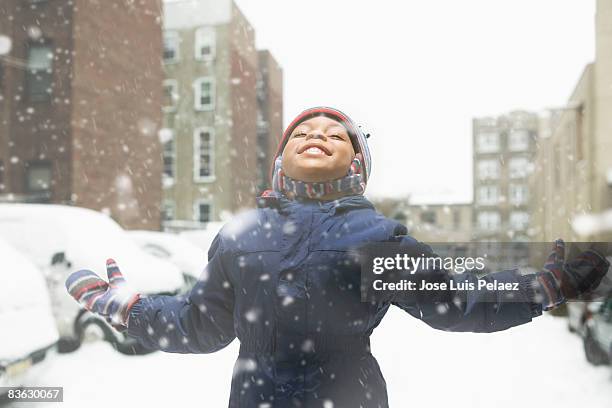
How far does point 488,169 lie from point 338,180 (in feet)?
80.4

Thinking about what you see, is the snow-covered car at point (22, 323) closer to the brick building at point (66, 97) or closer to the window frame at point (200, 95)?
the brick building at point (66, 97)

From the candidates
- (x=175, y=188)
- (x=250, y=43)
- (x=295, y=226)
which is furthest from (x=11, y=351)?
(x=175, y=188)

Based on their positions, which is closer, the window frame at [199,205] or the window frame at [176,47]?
the window frame at [199,205]

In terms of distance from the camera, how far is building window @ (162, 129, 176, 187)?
30.7ft

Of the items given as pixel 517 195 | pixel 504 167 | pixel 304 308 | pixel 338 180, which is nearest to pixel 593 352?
pixel 338 180

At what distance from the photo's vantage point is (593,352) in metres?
3.76

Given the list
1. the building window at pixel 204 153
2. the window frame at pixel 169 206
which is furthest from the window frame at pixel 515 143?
the window frame at pixel 169 206

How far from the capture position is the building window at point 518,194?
73.2ft

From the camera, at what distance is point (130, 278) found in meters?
3.62

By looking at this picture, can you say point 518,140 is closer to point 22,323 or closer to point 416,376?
point 416,376

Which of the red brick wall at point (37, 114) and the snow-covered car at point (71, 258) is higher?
the red brick wall at point (37, 114)

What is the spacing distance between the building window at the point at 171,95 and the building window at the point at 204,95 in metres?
0.63

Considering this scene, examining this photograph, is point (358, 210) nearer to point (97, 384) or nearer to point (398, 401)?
point (398, 401)

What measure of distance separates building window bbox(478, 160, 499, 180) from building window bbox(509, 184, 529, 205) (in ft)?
3.03
